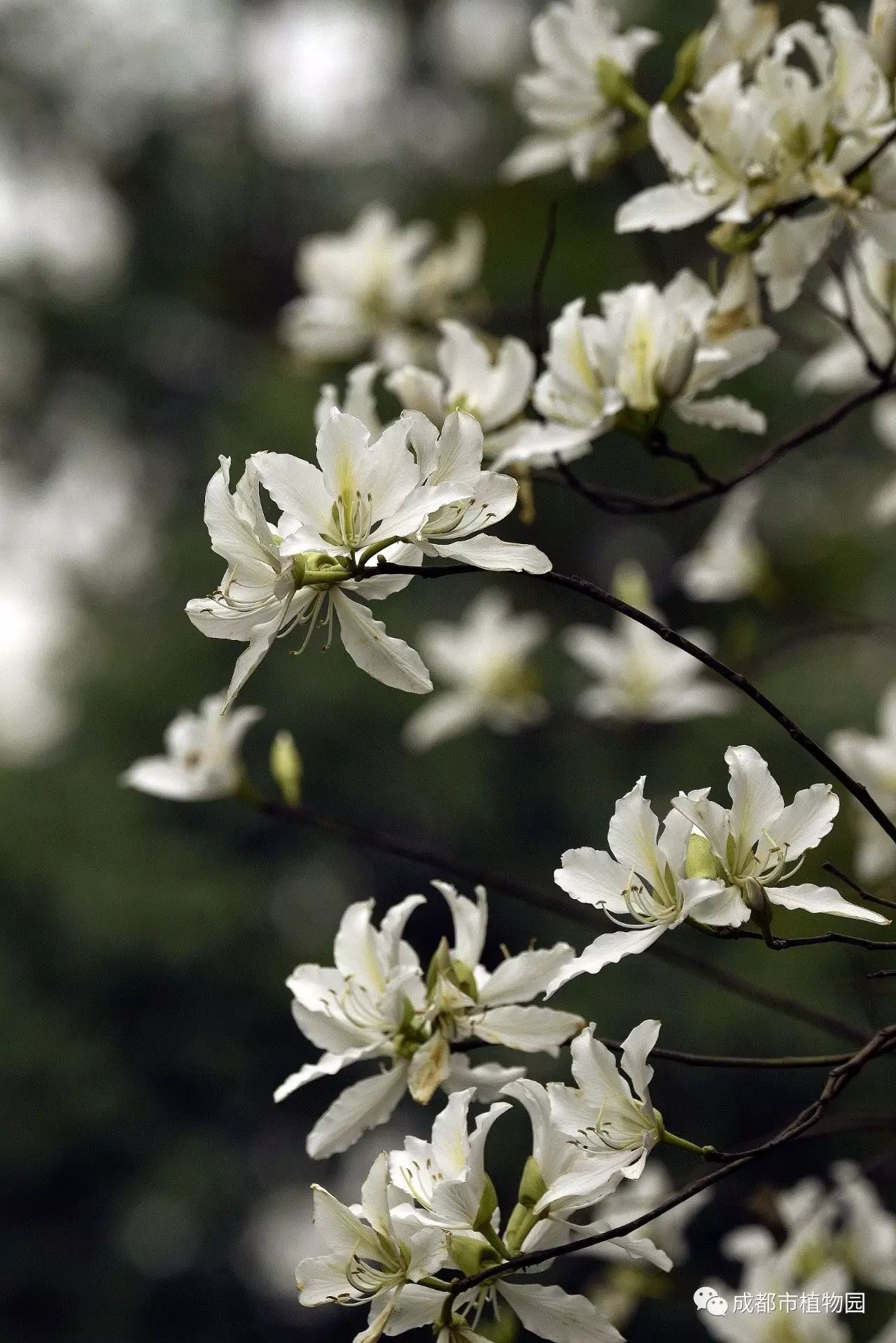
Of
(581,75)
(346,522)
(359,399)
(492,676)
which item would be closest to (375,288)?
(581,75)

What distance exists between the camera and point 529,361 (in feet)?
4.09

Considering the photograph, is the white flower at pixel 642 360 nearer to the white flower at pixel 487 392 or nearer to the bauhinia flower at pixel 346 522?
the white flower at pixel 487 392

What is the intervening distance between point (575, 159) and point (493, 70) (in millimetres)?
8957

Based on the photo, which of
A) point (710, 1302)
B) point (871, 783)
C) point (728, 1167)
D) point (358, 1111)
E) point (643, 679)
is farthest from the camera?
point (643, 679)

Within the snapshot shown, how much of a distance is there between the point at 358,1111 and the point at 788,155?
0.82 meters

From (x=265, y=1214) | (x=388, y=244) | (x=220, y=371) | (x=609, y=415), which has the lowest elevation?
(x=265, y=1214)

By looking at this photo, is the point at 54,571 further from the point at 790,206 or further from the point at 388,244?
the point at 790,206

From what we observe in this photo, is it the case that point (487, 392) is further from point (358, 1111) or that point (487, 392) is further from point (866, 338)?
point (358, 1111)

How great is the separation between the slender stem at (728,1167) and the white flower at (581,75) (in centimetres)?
93

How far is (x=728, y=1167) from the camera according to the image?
0.77 meters

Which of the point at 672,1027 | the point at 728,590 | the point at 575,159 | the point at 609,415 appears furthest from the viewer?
the point at 672,1027

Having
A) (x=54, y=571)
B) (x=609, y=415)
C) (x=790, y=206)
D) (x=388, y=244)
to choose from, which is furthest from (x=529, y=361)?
(x=54, y=571)

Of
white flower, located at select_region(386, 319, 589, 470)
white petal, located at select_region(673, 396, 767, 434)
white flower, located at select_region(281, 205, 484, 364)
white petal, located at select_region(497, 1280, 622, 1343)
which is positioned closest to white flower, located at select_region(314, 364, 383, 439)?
white flower, located at select_region(386, 319, 589, 470)

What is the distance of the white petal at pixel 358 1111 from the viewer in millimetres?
976
